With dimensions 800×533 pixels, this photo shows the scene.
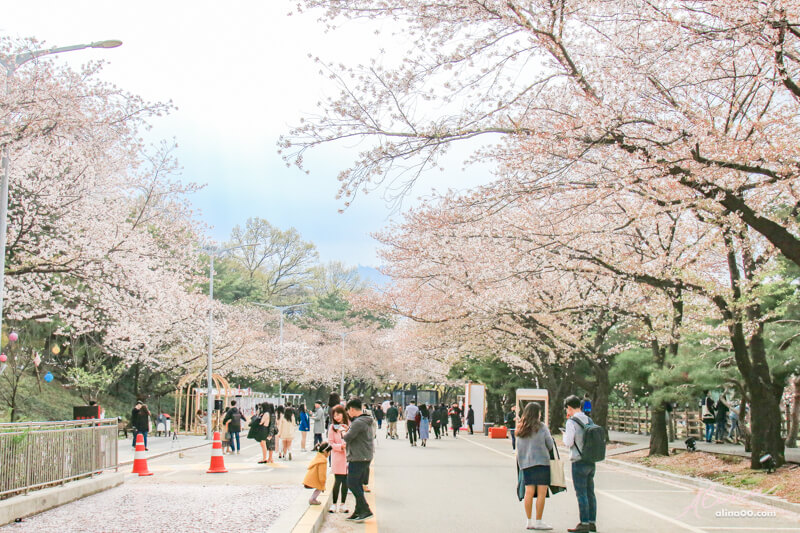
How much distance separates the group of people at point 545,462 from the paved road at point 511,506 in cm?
46

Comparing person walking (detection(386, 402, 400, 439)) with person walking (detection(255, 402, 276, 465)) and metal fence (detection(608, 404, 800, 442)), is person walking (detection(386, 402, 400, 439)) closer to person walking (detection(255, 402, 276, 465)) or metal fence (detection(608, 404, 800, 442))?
metal fence (detection(608, 404, 800, 442))

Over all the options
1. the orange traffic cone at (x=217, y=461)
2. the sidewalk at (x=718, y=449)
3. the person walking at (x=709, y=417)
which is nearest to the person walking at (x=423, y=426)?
the sidewalk at (x=718, y=449)

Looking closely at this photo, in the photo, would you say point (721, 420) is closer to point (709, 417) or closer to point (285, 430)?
point (709, 417)

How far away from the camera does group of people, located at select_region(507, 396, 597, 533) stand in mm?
9898

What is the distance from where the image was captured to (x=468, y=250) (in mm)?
24000

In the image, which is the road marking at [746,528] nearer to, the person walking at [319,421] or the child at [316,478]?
the child at [316,478]

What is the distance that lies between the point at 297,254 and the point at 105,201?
191ft

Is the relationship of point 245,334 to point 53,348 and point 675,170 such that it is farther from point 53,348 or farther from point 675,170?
point 675,170

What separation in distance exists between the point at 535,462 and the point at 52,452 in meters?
7.73

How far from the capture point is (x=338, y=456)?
11.8 meters

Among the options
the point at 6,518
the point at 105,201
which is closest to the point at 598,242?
the point at 6,518

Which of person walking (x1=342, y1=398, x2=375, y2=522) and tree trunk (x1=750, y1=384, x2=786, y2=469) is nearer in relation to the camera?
person walking (x1=342, y1=398, x2=375, y2=522)

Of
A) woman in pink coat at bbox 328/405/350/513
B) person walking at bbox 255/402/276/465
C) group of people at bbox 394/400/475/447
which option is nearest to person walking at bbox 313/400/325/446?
person walking at bbox 255/402/276/465

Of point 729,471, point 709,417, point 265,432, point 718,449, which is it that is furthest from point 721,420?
point 265,432
